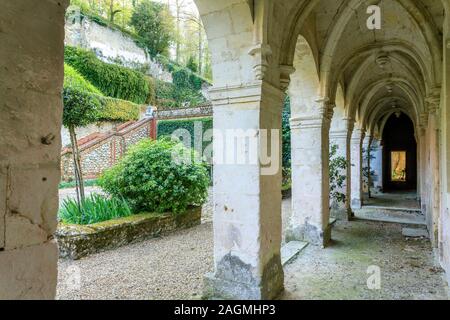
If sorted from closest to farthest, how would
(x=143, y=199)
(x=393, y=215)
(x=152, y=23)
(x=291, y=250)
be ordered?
(x=291, y=250), (x=143, y=199), (x=393, y=215), (x=152, y=23)

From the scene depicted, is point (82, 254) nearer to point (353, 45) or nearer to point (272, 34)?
point (272, 34)

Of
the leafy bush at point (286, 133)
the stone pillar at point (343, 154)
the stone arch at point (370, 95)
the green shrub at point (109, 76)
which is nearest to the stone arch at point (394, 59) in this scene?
the stone arch at point (370, 95)

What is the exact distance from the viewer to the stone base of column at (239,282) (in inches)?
113

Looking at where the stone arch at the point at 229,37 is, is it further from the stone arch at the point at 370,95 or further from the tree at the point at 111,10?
the tree at the point at 111,10

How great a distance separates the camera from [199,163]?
721 centimetres

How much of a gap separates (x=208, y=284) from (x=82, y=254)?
8.24 feet

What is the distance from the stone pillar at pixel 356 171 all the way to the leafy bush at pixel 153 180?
517 cm

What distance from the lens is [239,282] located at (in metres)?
2.95

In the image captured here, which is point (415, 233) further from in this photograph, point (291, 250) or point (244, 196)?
point (244, 196)

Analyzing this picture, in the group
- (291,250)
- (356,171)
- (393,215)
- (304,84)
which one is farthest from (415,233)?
(304,84)

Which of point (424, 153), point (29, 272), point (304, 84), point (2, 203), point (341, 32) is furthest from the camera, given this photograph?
point (424, 153)

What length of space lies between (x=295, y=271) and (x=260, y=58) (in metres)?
2.70

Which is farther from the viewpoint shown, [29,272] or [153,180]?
[153,180]
